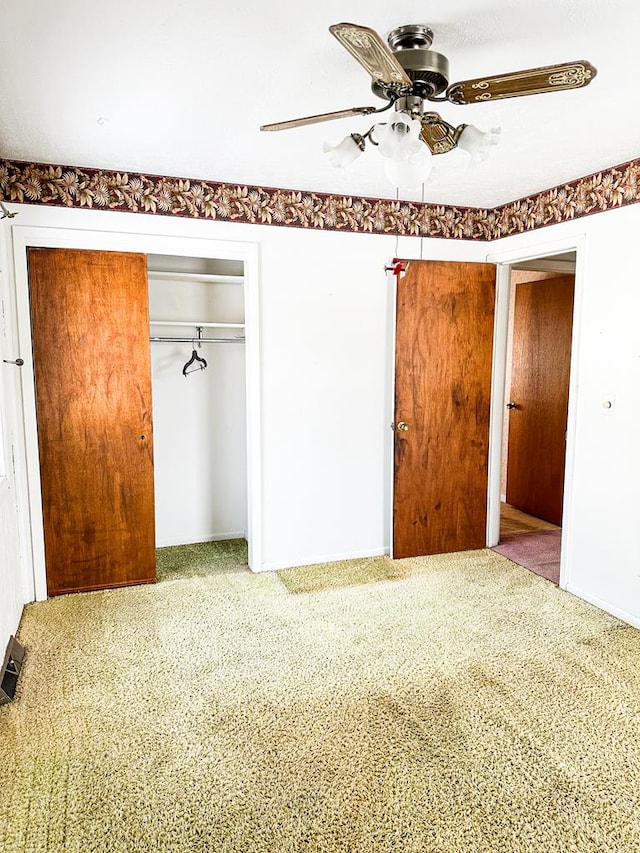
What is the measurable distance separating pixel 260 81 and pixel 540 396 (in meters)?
3.81

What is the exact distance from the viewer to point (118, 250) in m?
3.32

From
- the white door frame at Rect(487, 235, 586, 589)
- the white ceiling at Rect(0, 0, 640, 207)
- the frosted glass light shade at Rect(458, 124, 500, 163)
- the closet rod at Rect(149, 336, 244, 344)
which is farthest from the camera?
the closet rod at Rect(149, 336, 244, 344)

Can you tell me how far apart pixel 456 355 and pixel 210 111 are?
230 cm

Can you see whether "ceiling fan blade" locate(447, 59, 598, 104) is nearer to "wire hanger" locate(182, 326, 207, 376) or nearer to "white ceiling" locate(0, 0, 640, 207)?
"white ceiling" locate(0, 0, 640, 207)

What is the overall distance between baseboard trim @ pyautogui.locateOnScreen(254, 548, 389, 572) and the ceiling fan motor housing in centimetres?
285

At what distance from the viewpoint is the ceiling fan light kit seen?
61.8 inches

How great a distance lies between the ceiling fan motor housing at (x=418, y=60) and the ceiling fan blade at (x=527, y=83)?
0.44 ft


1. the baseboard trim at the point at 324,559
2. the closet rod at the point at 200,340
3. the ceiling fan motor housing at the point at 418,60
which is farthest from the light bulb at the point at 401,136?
the baseboard trim at the point at 324,559

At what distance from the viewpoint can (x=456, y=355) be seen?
4.04 meters

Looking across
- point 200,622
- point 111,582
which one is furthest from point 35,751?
point 111,582

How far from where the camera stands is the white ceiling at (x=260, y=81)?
1.72 m

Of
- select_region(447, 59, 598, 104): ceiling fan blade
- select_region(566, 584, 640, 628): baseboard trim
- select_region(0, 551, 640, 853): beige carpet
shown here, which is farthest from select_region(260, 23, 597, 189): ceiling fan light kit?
select_region(566, 584, 640, 628): baseboard trim

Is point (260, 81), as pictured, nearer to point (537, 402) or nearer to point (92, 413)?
point (92, 413)

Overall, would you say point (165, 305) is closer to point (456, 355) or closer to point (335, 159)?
point (456, 355)
